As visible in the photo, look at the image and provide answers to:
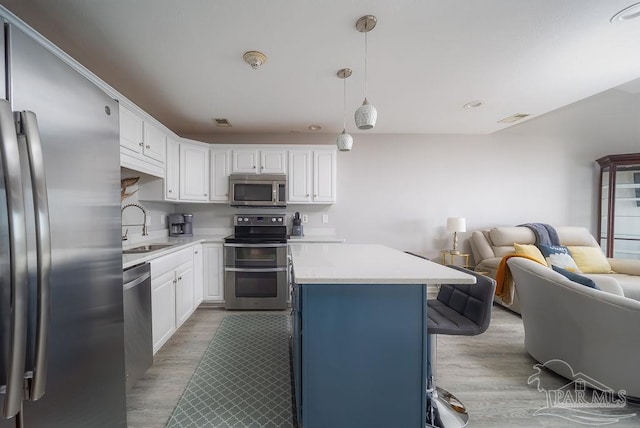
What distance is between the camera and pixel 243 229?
3.59m

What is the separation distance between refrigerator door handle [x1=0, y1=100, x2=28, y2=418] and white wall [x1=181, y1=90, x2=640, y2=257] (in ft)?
10.7

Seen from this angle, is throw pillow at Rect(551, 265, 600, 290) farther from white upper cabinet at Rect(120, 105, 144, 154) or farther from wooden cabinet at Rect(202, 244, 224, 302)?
white upper cabinet at Rect(120, 105, 144, 154)

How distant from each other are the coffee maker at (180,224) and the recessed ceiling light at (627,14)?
431cm

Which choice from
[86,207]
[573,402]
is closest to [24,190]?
[86,207]

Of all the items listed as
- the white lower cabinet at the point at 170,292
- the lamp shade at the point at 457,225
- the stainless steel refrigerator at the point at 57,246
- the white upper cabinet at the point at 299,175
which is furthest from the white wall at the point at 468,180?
the stainless steel refrigerator at the point at 57,246

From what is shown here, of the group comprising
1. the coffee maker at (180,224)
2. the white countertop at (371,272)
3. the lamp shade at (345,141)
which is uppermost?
the lamp shade at (345,141)

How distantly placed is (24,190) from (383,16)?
6.05ft

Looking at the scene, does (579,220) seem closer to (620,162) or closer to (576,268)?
(620,162)

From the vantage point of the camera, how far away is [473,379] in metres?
1.88

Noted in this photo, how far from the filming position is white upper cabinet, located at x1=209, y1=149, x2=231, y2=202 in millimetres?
3396

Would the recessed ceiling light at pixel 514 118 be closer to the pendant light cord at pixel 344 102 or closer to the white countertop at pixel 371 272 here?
the pendant light cord at pixel 344 102

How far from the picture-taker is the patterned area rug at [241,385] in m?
1.52

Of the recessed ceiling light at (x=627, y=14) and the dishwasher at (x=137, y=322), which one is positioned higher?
the recessed ceiling light at (x=627, y=14)

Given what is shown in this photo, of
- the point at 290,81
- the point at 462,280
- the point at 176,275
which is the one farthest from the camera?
the point at 176,275
